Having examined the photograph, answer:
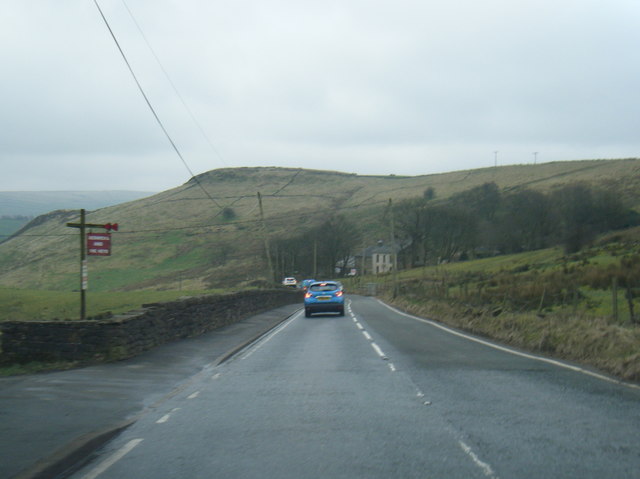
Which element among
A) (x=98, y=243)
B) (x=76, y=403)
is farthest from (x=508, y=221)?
(x=76, y=403)

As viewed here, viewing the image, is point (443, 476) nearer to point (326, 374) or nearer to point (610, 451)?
point (610, 451)

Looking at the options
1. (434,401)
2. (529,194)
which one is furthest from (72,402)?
(529,194)

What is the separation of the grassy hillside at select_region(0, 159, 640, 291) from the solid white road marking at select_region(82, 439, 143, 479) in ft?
117

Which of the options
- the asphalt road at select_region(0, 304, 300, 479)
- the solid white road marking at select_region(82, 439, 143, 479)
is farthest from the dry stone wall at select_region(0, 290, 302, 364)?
the solid white road marking at select_region(82, 439, 143, 479)

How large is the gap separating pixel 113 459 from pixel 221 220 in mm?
98410

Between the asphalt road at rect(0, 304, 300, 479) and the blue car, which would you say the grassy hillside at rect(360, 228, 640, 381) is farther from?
the asphalt road at rect(0, 304, 300, 479)

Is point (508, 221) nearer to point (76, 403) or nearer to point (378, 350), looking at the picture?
point (378, 350)

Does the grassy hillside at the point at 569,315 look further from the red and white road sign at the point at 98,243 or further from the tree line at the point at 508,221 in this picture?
the tree line at the point at 508,221

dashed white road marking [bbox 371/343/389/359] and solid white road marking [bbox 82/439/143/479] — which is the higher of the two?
solid white road marking [bbox 82/439/143/479]

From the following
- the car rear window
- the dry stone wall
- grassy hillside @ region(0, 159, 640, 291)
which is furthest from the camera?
grassy hillside @ region(0, 159, 640, 291)

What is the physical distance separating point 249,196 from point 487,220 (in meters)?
58.9

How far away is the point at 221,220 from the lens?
10331 centimetres

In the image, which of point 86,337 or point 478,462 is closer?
point 478,462

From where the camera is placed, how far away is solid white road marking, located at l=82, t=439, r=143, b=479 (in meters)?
5.54
